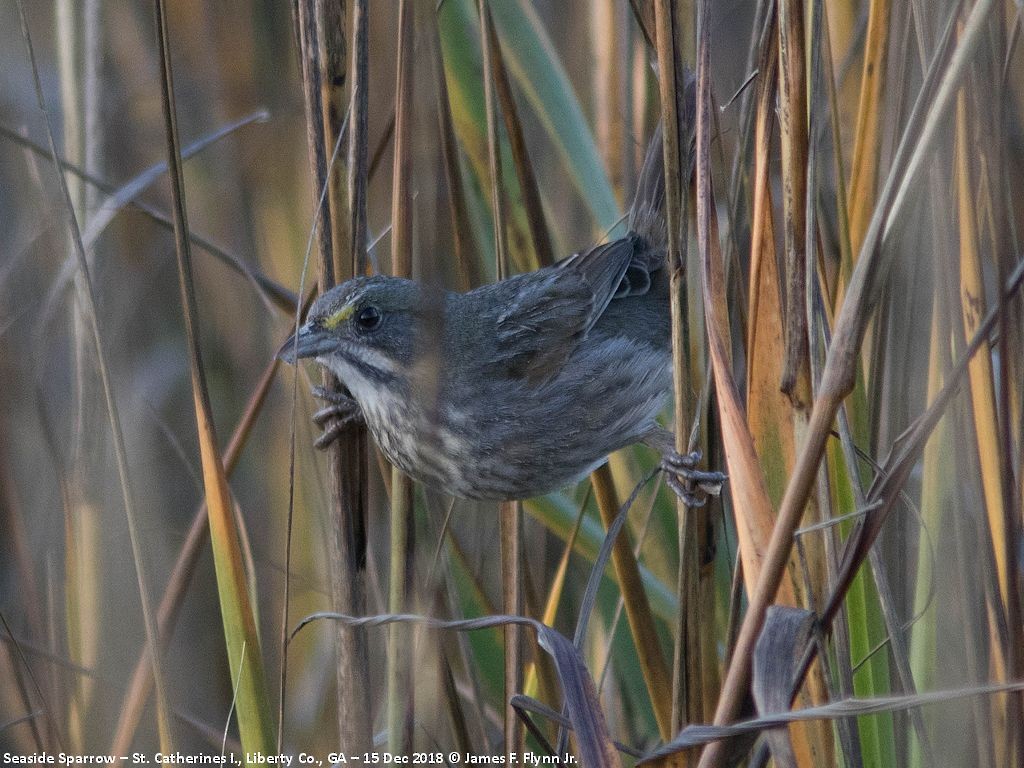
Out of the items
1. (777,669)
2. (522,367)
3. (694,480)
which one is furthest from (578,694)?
(522,367)

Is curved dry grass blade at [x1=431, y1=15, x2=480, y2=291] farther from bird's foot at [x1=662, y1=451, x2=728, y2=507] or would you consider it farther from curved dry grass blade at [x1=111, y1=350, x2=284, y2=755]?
bird's foot at [x1=662, y1=451, x2=728, y2=507]

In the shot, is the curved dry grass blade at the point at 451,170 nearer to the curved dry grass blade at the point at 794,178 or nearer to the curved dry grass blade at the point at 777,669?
the curved dry grass blade at the point at 794,178

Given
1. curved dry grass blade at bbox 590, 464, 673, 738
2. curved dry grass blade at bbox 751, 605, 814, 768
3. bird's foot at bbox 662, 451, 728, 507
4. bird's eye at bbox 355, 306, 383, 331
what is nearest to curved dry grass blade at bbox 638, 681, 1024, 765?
curved dry grass blade at bbox 751, 605, 814, 768

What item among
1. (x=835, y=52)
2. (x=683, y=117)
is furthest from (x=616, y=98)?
(x=683, y=117)

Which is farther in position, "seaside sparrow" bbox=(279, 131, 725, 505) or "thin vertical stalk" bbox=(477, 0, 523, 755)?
"seaside sparrow" bbox=(279, 131, 725, 505)

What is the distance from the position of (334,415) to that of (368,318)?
27cm

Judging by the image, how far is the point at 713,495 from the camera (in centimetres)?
220

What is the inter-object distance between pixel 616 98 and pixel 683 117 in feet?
4.40

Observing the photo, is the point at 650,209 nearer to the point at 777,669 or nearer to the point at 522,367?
the point at 522,367

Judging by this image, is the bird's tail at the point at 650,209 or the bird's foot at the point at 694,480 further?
the bird's tail at the point at 650,209

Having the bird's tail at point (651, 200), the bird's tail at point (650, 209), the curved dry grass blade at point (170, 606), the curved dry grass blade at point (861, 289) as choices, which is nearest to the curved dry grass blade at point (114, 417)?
the curved dry grass blade at point (170, 606)

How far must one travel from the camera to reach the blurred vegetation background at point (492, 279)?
1.65m

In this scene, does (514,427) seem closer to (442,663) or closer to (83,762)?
(442,663)

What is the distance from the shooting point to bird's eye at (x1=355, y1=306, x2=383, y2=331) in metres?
2.44
